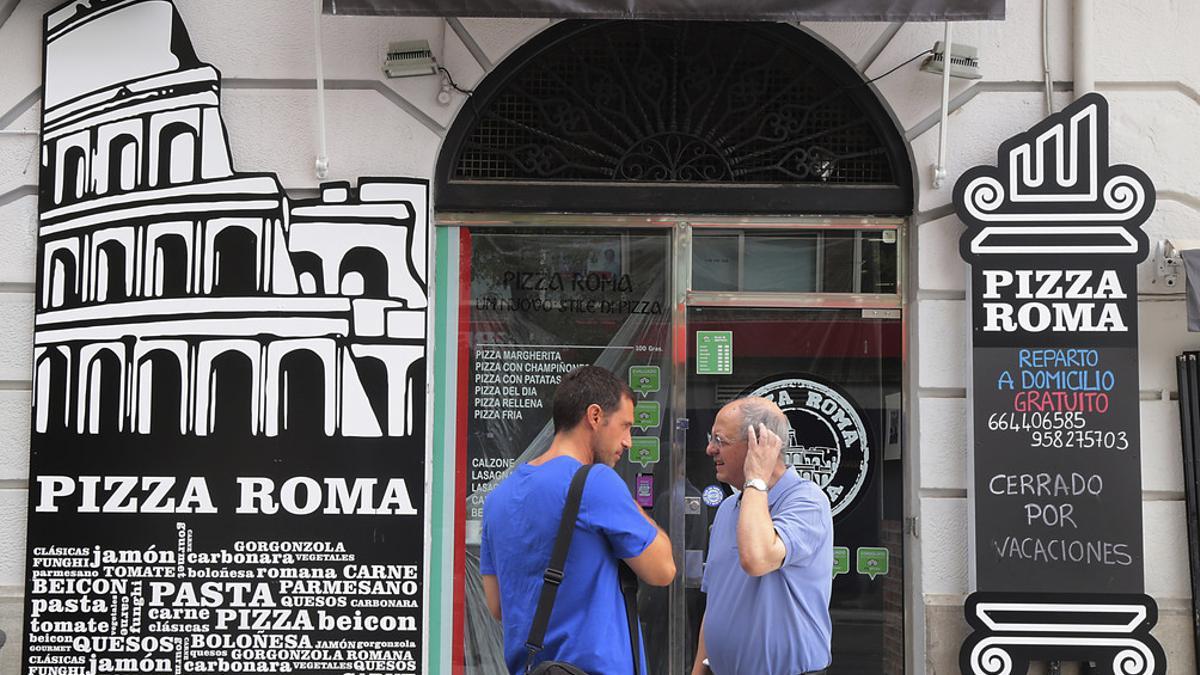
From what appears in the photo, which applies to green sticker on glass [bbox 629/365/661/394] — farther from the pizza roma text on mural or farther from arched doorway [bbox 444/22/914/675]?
the pizza roma text on mural

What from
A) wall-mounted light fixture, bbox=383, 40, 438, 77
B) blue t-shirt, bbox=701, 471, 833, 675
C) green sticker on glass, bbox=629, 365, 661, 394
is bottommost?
blue t-shirt, bbox=701, 471, 833, 675

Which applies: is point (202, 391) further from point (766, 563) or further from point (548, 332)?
point (766, 563)

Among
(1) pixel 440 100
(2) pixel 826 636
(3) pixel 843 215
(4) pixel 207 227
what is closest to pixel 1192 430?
(3) pixel 843 215

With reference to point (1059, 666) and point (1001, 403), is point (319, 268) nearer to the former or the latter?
point (1001, 403)

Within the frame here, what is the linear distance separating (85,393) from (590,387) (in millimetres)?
3515

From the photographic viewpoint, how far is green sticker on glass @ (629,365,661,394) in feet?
22.7

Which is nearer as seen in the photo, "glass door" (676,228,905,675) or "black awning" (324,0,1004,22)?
"black awning" (324,0,1004,22)

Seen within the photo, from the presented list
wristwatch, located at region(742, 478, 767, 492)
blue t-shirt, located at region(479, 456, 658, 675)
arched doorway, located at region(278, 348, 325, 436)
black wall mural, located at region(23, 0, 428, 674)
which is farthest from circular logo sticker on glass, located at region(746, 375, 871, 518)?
blue t-shirt, located at region(479, 456, 658, 675)

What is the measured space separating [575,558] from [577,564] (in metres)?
0.02

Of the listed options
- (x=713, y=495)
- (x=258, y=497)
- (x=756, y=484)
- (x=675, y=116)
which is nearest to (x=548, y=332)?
(x=713, y=495)

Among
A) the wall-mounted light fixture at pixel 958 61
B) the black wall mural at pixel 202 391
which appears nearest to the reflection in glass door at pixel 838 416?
the wall-mounted light fixture at pixel 958 61

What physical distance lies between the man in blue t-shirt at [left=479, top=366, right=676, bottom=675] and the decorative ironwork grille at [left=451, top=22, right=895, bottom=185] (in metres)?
3.02

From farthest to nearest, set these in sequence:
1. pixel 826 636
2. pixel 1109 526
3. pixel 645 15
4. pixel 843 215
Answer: pixel 843 215 → pixel 1109 526 → pixel 645 15 → pixel 826 636

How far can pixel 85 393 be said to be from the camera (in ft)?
21.8
